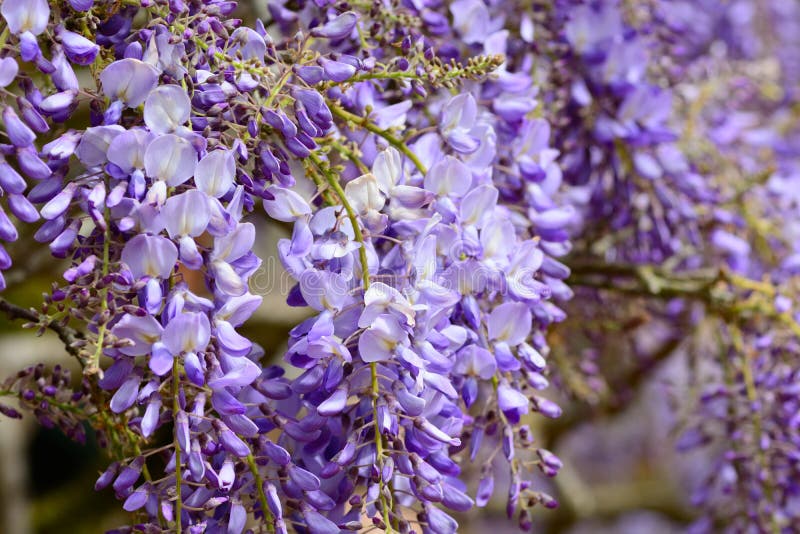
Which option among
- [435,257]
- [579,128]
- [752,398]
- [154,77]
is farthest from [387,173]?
[752,398]

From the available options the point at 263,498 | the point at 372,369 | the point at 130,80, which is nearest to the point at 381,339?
the point at 372,369

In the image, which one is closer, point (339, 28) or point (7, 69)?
point (7, 69)

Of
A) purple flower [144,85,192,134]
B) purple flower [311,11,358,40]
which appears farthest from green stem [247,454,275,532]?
purple flower [311,11,358,40]

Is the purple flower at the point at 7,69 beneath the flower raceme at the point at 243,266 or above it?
above

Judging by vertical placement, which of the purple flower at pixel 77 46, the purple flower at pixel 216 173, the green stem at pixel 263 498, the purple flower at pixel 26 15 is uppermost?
the purple flower at pixel 26 15

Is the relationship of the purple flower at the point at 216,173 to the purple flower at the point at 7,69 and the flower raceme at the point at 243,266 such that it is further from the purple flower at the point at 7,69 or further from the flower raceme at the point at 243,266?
the purple flower at the point at 7,69

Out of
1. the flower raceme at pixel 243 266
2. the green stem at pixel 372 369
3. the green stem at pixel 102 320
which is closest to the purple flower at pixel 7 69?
the flower raceme at pixel 243 266

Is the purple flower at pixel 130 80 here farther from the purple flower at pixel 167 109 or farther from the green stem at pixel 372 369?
the green stem at pixel 372 369

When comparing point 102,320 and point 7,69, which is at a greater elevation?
point 7,69

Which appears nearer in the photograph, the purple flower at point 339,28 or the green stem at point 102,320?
the green stem at point 102,320

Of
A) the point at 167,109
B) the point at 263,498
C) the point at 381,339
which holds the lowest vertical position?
the point at 263,498

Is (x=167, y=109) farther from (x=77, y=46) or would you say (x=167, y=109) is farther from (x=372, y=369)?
(x=372, y=369)
